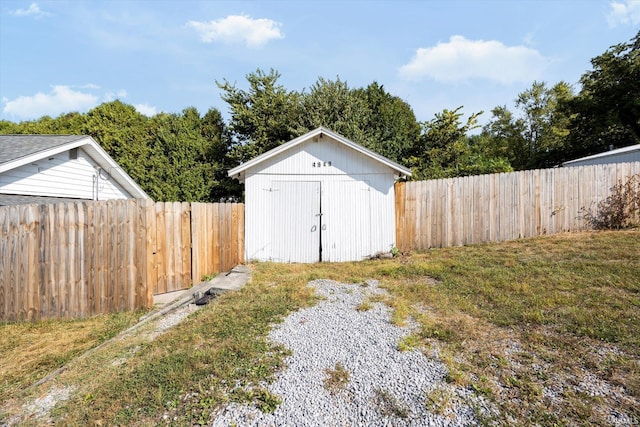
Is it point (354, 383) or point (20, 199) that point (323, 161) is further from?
point (20, 199)

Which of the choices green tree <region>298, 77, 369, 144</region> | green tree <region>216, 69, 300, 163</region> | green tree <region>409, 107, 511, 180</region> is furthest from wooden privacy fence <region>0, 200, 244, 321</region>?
green tree <region>409, 107, 511, 180</region>

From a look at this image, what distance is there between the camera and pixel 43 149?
23.5 ft

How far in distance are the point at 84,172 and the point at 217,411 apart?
9531mm

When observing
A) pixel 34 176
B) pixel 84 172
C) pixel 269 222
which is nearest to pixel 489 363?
pixel 269 222

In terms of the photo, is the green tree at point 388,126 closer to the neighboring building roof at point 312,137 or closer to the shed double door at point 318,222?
the neighboring building roof at point 312,137

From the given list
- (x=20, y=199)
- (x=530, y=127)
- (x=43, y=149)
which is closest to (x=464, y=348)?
(x=20, y=199)

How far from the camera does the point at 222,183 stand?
46.3ft

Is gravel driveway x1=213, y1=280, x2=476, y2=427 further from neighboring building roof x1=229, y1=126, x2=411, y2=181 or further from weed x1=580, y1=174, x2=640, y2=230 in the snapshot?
weed x1=580, y1=174, x2=640, y2=230

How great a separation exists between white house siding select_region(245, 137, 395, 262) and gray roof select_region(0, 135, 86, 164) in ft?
16.6

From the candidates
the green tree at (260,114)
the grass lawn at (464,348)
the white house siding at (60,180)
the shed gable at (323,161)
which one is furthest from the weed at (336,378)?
the green tree at (260,114)

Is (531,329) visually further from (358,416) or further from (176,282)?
(176,282)

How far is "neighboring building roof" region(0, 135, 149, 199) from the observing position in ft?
21.4

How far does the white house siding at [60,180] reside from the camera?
682 cm

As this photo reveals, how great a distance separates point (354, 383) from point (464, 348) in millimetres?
1412
